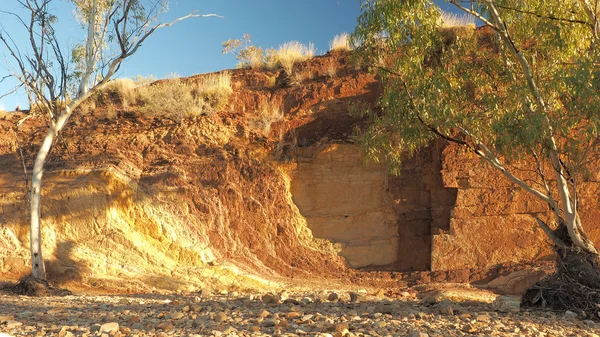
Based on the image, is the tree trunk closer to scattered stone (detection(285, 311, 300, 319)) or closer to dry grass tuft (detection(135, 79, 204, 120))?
dry grass tuft (detection(135, 79, 204, 120))

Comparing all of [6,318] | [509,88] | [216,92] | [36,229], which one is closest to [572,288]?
[509,88]

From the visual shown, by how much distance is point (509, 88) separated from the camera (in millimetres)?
9742

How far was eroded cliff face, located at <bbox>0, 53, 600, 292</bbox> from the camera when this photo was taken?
13.4 m

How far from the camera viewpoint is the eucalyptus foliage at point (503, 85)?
838 centimetres

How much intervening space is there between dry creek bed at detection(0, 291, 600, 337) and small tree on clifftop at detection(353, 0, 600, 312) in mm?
1766

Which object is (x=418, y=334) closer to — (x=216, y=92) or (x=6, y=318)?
(x=6, y=318)

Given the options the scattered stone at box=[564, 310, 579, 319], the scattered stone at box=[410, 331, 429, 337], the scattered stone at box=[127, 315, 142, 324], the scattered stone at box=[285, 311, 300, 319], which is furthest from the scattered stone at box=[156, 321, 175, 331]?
the scattered stone at box=[564, 310, 579, 319]

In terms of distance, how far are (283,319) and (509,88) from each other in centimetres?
578

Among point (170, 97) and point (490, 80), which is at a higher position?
point (170, 97)

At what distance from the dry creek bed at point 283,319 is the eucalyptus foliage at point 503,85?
243 cm

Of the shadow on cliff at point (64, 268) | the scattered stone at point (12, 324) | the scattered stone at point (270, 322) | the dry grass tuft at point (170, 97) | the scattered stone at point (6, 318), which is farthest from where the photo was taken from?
the dry grass tuft at point (170, 97)

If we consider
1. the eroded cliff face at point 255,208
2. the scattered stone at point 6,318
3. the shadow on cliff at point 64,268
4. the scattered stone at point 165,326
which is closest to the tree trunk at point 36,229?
the shadow on cliff at point 64,268

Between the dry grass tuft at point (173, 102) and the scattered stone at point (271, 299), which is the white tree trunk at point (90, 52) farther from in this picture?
the scattered stone at point (271, 299)

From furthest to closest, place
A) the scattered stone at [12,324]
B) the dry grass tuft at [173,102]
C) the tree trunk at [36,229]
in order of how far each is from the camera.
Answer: the dry grass tuft at [173,102] < the tree trunk at [36,229] < the scattered stone at [12,324]
